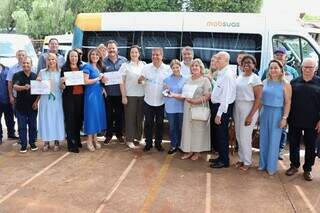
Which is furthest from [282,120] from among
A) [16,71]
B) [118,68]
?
[16,71]

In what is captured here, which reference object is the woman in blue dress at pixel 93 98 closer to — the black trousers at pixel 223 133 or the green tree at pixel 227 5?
the black trousers at pixel 223 133

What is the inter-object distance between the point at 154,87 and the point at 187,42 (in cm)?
206

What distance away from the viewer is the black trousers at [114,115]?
7625 mm

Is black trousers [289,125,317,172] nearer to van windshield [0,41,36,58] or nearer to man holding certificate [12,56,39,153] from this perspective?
man holding certificate [12,56,39,153]

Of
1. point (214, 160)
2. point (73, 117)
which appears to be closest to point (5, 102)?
point (73, 117)

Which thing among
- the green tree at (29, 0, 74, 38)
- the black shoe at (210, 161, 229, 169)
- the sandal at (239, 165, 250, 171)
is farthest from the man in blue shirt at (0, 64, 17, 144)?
the green tree at (29, 0, 74, 38)

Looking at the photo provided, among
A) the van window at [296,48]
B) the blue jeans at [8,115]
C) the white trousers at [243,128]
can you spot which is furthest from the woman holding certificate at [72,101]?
the van window at [296,48]

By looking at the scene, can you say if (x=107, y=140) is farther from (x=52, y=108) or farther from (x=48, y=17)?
(x=48, y=17)

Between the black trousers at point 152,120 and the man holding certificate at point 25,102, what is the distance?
1.84 m

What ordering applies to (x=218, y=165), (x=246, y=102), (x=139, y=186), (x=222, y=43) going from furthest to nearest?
(x=222, y=43) < (x=218, y=165) < (x=246, y=102) < (x=139, y=186)

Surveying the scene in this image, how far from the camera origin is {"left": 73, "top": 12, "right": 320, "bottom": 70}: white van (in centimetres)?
844

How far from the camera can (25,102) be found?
7.09 meters

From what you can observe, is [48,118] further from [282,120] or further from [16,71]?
[282,120]

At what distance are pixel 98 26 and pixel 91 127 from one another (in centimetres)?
283
